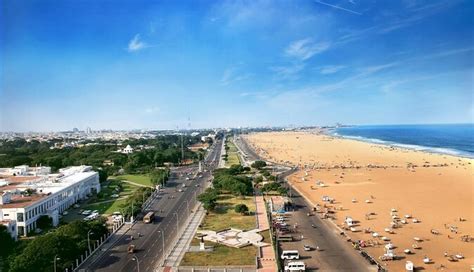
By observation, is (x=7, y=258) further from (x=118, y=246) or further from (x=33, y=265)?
(x=118, y=246)

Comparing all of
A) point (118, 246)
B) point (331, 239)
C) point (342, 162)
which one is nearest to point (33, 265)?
point (118, 246)

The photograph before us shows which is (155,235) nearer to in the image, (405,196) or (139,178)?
(405,196)

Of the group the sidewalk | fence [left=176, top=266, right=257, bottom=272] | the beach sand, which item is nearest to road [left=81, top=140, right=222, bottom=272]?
the sidewalk

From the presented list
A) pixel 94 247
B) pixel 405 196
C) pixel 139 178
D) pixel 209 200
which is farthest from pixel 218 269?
pixel 139 178

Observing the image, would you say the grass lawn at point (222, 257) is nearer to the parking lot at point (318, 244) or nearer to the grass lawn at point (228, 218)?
the parking lot at point (318, 244)

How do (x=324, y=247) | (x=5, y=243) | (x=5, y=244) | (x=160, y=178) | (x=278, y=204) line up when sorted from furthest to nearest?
(x=160, y=178) < (x=278, y=204) < (x=324, y=247) < (x=5, y=243) < (x=5, y=244)

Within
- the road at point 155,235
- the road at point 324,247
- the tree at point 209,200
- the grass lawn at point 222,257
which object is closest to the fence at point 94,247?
the road at point 155,235

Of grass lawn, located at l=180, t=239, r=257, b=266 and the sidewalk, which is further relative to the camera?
the sidewalk

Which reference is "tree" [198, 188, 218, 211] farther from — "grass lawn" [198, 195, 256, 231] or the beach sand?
the beach sand
